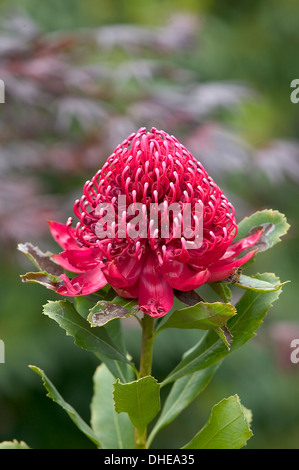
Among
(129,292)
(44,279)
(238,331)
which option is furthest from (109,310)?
(238,331)

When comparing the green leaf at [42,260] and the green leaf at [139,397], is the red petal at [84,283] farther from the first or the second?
the green leaf at [139,397]

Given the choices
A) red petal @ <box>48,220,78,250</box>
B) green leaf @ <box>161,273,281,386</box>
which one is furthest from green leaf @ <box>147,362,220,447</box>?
red petal @ <box>48,220,78,250</box>

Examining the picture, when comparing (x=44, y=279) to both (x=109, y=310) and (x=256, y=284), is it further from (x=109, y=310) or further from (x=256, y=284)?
(x=256, y=284)

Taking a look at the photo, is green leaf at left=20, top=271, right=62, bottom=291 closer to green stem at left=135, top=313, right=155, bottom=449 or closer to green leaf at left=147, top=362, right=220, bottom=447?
green stem at left=135, top=313, right=155, bottom=449
